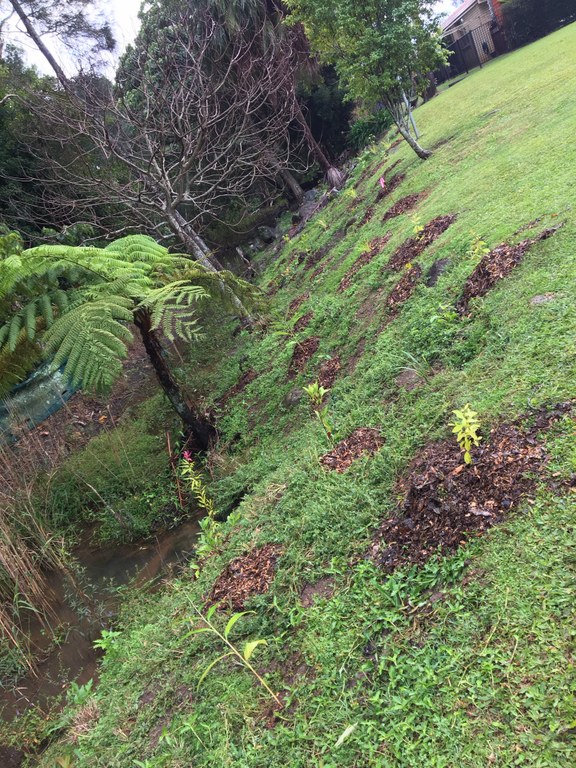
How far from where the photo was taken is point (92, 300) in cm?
427

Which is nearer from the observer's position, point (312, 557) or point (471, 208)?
point (312, 557)

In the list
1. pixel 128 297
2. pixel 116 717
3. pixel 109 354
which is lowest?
pixel 116 717

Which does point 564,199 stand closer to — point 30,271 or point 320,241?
point 30,271

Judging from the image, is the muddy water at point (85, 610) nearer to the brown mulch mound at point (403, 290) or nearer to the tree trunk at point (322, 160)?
the brown mulch mound at point (403, 290)

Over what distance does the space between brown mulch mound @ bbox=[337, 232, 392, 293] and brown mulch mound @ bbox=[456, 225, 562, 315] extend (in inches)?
112

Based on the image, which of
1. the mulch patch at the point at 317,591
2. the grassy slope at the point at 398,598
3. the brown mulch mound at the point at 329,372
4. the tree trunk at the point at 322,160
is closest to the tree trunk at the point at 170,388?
the grassy slope at the point at 398,598

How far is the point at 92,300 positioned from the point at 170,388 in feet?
5.15

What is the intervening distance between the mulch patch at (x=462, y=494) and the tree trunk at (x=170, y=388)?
3.25 metres

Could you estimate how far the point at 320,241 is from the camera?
10.8 metres

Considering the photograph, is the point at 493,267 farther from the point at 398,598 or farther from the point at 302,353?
the point at 398,598

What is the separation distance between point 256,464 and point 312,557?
204 cm

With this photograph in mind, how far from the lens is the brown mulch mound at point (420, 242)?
577cm

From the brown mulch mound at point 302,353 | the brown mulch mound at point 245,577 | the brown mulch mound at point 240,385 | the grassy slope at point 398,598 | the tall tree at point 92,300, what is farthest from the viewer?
the brown mulch mound at point 240,385

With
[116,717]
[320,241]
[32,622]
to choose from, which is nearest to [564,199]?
[116,717]
